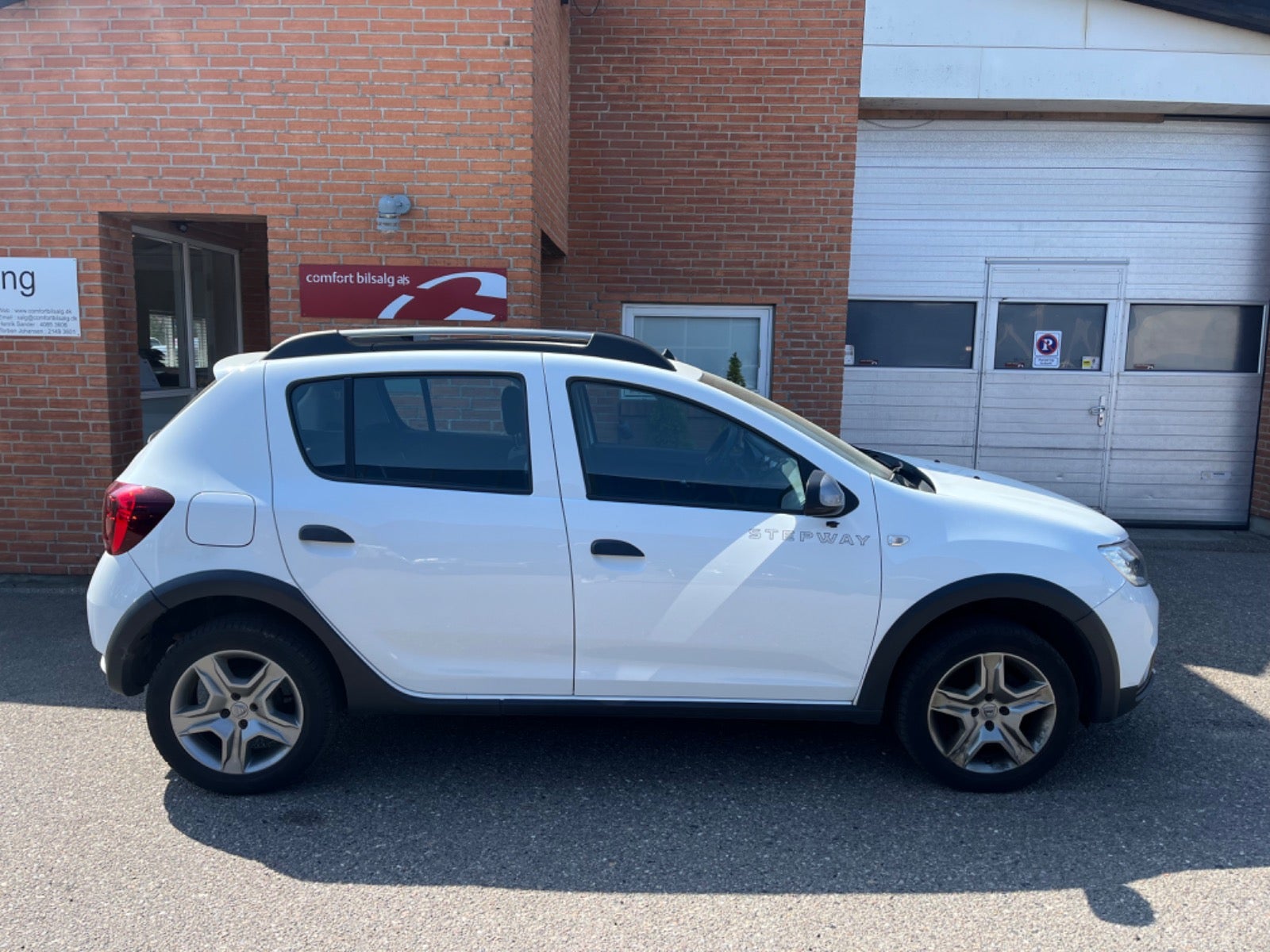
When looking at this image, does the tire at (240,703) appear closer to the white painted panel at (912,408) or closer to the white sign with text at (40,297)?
the white sign with text at (40,297)

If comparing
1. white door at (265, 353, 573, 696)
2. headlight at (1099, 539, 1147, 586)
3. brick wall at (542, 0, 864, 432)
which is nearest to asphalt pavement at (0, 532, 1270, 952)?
white door at (265, 353, 573, 696)

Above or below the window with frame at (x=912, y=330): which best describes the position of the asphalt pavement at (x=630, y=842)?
below

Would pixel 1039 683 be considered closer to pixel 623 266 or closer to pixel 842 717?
pixel 842 717

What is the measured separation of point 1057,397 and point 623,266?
4.54 m

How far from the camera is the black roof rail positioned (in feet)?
13.3

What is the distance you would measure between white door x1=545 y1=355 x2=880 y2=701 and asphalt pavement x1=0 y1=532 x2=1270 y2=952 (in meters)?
0.55

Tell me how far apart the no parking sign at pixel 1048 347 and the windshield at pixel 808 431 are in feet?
19.9

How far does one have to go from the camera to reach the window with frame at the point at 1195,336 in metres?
9.59

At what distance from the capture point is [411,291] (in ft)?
21.9

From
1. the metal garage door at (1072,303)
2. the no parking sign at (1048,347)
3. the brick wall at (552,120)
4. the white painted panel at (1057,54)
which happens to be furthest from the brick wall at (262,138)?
the no parking sign at (1048,347)

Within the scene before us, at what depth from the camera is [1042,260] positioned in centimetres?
948

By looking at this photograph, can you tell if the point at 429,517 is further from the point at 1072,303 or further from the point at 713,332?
the point at 1072,303

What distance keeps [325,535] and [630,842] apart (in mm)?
1648

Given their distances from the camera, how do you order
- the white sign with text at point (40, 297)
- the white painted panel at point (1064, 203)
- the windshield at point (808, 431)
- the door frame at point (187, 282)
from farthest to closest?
the white painted panel at point (1064, 203)
the door frame at point (187, 282)
the white sign with text at point (40, 297)
the windshield at point (808, 431)
